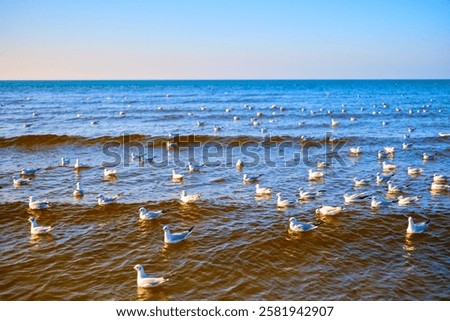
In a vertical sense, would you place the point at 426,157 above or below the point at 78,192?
above

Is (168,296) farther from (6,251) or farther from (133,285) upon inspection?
(6,251)

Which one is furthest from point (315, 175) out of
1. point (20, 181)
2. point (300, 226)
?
point (20, 181)

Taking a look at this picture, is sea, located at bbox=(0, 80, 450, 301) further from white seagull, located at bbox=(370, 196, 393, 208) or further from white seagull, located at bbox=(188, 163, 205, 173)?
white seagull, located at bbox=(188, 163, 205, 173)

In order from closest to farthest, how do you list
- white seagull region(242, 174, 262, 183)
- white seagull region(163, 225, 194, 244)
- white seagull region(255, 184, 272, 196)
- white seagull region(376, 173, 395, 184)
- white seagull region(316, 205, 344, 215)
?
white seagull region(163, 225, 194, 244) → white seagull region(316, 205, 344, 215) → white seagull region(255, 184, 272, 196) → white seagull region(376, 173, 395, 184) → white seagull region(242, 174, 262, 183)

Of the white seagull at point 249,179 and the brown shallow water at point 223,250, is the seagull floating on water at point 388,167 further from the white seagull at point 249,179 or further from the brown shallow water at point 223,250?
the white seagull at point 249,179

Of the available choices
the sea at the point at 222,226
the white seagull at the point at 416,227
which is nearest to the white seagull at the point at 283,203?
the sea at the point at 222,226

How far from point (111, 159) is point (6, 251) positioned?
1238 centimetres

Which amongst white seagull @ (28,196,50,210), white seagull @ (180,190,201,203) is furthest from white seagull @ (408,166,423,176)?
white seagull @ (28,196,50,210)

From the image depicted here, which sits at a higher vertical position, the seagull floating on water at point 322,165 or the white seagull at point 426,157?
the white seagull at point 426,157

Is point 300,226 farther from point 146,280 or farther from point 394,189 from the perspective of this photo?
point 394,189


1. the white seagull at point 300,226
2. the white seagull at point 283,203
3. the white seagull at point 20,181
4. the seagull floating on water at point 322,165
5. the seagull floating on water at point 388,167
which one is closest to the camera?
the white seagull at point 300,226

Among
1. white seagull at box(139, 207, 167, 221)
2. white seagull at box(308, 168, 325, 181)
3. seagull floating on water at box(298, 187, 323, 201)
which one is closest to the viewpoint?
white seagull at box(139, 207, 167, 221)

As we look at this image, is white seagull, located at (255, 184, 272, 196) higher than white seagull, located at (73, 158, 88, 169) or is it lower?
lower

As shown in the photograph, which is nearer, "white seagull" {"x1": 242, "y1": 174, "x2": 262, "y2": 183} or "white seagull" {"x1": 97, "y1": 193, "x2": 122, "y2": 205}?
"white seagull" {"x1": 97, "y1": 193, "x2": 122, "y2": 205}
